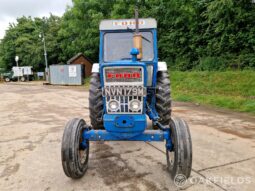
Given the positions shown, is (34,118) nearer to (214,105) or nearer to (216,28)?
(214,105)

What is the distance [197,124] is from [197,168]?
98.4 inches

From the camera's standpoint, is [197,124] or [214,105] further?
[214,105]

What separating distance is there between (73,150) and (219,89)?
7970mm

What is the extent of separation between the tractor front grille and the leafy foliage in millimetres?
8799

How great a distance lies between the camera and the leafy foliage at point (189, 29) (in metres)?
10.8

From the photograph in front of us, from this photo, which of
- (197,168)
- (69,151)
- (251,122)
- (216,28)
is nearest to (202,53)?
(216,28)

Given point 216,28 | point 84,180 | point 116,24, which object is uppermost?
point 216,28

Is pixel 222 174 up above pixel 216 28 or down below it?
below

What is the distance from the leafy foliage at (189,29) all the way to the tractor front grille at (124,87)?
8.80 metres

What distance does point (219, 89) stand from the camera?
9500 millimetres

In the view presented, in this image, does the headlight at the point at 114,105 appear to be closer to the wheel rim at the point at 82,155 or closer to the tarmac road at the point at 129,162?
the wheel rim at the point at 82,155

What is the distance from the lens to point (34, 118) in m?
6.75

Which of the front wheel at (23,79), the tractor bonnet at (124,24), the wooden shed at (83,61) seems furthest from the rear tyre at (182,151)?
the front wheel at (23,79)

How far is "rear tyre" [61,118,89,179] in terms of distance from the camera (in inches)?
112
